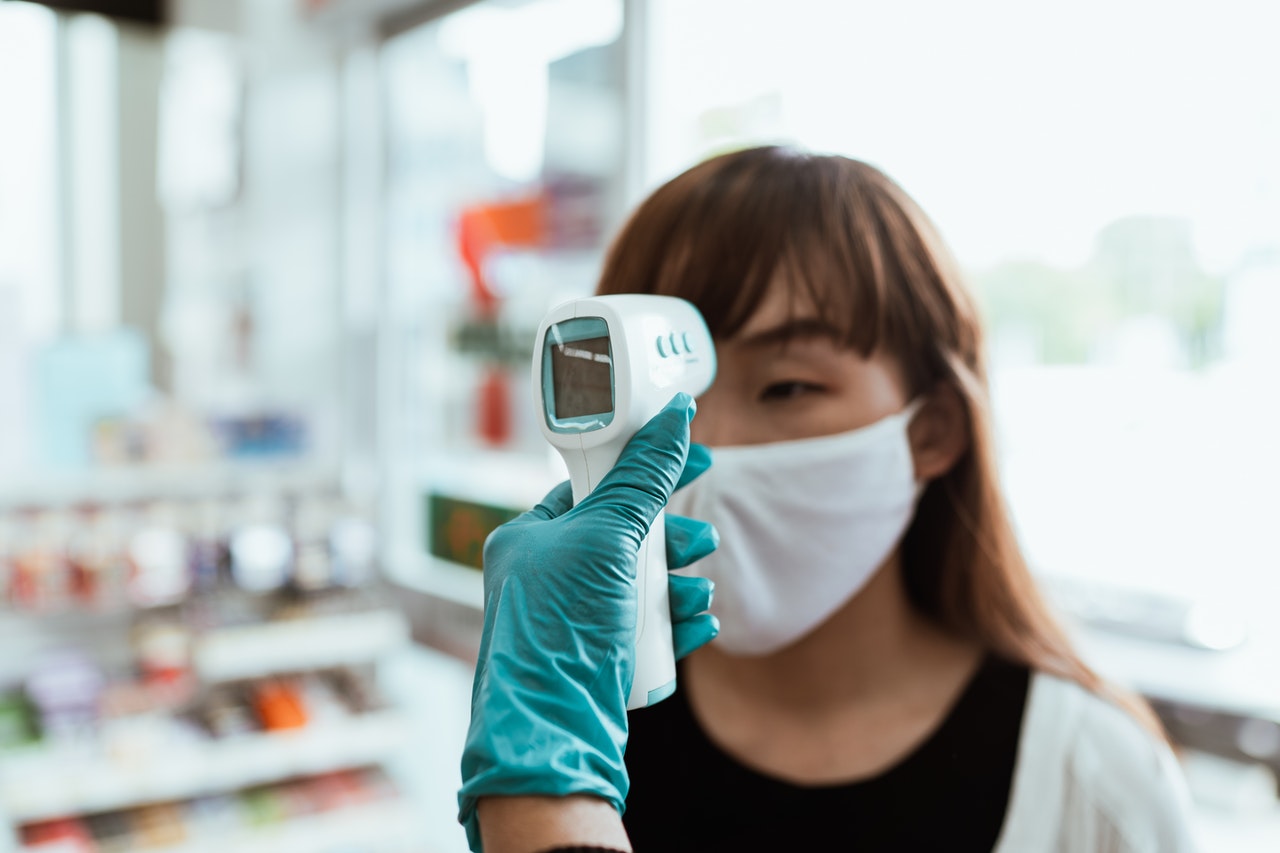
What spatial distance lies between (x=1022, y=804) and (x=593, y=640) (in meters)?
0.61

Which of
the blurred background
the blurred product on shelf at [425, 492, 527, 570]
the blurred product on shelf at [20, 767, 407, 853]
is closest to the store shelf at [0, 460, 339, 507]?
the blurred background

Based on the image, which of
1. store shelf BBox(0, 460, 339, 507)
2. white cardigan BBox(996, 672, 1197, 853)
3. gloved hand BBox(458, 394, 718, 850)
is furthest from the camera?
store shelf BBox(0, 460, 339, 507)

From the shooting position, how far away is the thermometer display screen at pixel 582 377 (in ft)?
2.59

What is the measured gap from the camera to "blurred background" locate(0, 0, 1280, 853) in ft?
6.15

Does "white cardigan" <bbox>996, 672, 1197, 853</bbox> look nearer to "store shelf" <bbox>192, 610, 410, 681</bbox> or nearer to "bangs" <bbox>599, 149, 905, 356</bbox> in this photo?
"bangs" <bbox>599, 149, 905, 356</bbox>

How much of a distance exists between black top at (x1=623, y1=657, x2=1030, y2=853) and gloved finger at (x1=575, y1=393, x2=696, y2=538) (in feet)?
1.74

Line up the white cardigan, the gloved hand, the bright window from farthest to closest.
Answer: the bright window < the white cardigan < the gloved hand

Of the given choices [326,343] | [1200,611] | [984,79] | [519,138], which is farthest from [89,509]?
[1200,611]

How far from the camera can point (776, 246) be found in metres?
1.07

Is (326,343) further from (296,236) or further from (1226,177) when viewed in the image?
(1226,177)

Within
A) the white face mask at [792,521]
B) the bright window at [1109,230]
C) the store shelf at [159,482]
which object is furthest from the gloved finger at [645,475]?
the store shelf at [159,482]


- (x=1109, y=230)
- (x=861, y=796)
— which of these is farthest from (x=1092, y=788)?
(x=1109, y=230)

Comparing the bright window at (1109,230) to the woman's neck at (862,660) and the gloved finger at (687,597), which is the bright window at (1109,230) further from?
the gloved finger at (687,597)

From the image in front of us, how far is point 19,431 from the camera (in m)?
2.95
